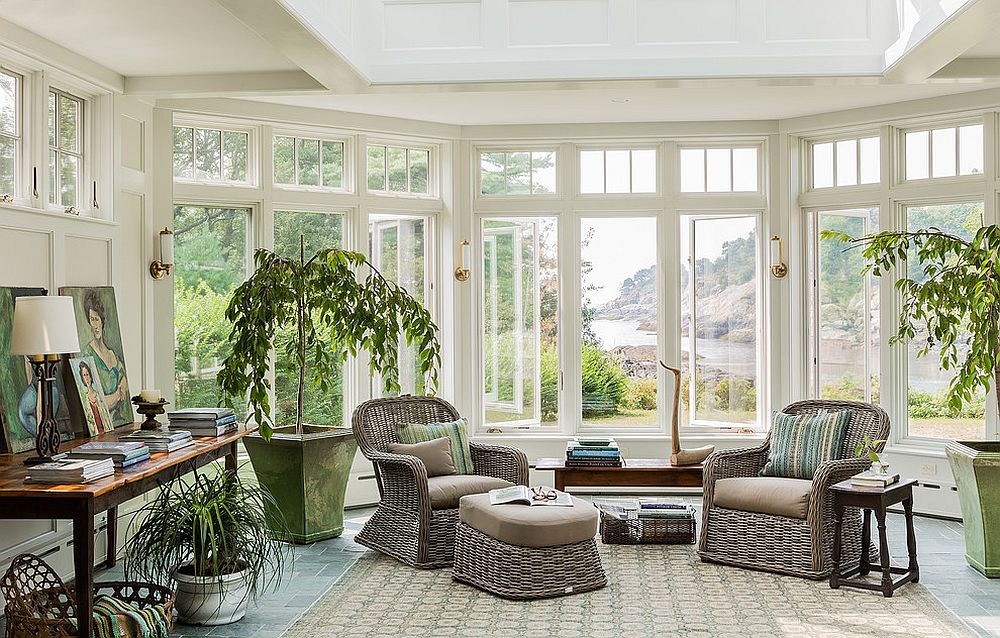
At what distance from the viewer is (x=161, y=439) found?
436cm

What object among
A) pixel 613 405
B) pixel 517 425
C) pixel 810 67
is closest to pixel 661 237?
pixel 613 405

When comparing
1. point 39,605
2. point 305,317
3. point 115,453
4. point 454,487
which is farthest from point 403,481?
point 39,605

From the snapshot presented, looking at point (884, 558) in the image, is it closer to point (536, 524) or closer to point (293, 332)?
point (536, 524)

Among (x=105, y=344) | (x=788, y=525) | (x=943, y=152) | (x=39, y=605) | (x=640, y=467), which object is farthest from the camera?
(x=943, y=152)

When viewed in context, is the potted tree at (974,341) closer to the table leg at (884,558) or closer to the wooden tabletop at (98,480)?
the table leg at (884,558)

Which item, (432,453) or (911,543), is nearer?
(911,543)

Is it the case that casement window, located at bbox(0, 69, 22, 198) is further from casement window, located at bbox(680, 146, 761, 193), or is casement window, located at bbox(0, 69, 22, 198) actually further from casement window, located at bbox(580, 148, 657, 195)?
casement window, located at bbox(680, 146, 761, 193)

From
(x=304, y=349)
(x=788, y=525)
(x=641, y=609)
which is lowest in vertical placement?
(x=641, y=609)

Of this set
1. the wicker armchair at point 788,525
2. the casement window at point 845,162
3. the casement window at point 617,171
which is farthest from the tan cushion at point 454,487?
the casement window at point 845,162

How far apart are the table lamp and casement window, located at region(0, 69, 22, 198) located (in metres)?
0.98

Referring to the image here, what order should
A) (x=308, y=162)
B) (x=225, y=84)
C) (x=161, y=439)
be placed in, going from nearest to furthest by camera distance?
1. (x=161, y=439)
2. (x=225, y=84)
3. (x=308, y=162)

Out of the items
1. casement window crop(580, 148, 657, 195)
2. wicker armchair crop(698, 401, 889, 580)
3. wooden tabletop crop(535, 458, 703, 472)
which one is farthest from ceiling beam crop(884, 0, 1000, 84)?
wooden tabletop crop(535, 458, 703, 472)

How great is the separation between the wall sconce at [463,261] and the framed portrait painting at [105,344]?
259cm

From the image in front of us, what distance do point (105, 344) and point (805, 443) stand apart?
12.5 feet
